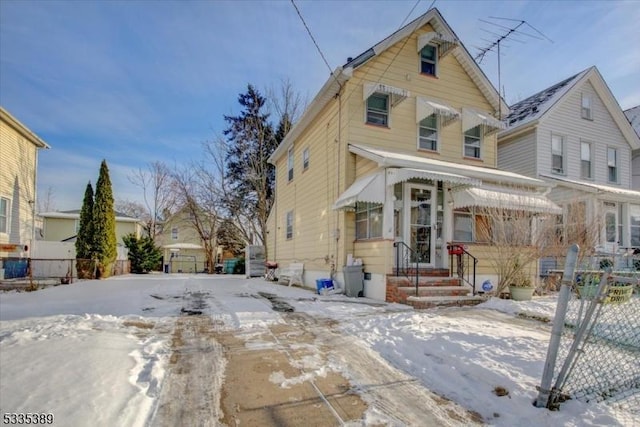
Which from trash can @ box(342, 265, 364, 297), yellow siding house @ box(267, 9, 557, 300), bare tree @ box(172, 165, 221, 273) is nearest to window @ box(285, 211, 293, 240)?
yellow siding house @ box(267, 9, 557, 300)

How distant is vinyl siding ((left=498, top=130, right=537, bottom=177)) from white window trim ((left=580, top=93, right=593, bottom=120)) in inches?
129

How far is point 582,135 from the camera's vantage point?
1698 centimetres

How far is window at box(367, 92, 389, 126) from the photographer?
1170 cm

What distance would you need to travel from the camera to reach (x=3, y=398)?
3.21 metres

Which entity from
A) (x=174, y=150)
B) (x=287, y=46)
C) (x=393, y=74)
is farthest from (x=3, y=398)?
(x=174, y=150)

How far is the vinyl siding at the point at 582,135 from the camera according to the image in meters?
16.2

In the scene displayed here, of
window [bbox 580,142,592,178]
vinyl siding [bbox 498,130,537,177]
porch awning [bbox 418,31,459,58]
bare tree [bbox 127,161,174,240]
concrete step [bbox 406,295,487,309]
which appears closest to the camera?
concrete step [bbox 406,295,487,309]

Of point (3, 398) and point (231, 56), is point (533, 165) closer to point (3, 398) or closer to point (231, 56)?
point (231, 56)

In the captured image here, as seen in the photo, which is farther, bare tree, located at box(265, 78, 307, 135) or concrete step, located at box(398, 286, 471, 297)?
bare tree, located at box(265, 78, 307, 135)

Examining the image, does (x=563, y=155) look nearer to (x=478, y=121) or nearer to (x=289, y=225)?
(x=478, y=121)

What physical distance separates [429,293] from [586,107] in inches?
577

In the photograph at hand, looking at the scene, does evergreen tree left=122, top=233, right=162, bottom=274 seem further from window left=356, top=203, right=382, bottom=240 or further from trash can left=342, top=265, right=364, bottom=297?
trash can left=342, top=265, right=364, bottom=297

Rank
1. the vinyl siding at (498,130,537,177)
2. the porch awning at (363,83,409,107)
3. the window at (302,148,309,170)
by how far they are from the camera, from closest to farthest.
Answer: the porch awning at (363,83,409,107) → the window at (302,148,309,170) → the vinyl siding at (498,130,537,177)

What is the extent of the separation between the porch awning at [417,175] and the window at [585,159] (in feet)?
36.2
